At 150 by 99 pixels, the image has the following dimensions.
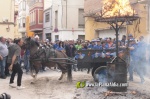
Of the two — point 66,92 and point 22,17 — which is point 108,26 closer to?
point 66,92

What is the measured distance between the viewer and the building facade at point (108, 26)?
661 inches

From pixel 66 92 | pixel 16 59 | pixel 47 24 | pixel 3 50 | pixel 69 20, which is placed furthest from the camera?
pixel 47 24

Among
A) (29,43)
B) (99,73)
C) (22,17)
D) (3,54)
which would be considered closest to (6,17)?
(3,54)

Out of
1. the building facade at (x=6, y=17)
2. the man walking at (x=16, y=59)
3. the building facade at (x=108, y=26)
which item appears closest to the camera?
the man walking at (x=16, y=59)

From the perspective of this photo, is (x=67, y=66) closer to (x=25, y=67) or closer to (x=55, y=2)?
(x=25, y=67)

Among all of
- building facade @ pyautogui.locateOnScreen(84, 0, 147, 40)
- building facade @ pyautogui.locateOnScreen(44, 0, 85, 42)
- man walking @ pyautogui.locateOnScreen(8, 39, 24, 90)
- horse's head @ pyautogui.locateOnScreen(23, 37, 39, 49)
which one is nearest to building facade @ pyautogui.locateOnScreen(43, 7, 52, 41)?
building facade @ pyautogui.locateOnScreen(44, 0, 85, 42)

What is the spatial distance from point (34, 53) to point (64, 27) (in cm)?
1975

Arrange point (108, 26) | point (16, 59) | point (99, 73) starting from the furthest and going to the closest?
point (108, 26) → point (99, 73) → point (16, 59)

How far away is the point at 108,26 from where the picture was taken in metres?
20.8

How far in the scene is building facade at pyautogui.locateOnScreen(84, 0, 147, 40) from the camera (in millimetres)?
16797

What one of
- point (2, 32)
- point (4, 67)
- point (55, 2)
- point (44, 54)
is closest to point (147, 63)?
point (44, 54)

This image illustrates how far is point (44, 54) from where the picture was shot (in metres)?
10.9

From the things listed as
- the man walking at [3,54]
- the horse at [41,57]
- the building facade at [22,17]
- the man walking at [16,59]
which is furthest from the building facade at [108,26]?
the building facade at [22,17]

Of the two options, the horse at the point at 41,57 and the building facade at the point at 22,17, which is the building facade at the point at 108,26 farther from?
the building facade at the point at 22,17
